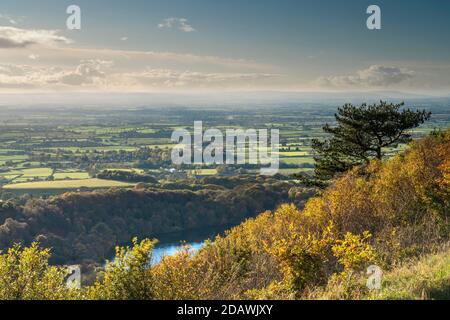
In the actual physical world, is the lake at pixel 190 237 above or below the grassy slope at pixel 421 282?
below

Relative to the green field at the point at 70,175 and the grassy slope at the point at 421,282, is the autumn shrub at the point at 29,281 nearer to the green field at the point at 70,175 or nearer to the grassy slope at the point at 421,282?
the grassy slope at the point at 421,282

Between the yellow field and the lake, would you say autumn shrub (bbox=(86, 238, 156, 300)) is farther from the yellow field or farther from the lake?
the yellow field

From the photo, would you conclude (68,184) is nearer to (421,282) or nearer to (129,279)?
(129,279)

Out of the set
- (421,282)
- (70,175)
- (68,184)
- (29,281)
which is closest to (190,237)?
(68,184)

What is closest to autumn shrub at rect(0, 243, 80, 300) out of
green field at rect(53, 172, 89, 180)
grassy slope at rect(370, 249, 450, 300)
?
grassy slope at rect(370, 249, 450, 300)

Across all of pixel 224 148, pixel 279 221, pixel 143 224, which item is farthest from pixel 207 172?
pixel 279 221

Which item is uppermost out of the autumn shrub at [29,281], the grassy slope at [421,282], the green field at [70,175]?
the grassy slope at [421,282]

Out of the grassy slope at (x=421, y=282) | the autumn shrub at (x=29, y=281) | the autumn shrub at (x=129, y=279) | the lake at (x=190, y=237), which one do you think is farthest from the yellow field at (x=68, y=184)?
the grassy slope at (x=421, y=282)

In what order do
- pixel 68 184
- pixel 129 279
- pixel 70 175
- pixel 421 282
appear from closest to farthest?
pixel 421 282 → pixel 129 279 → pixel 68 184 → pixel 70 175
